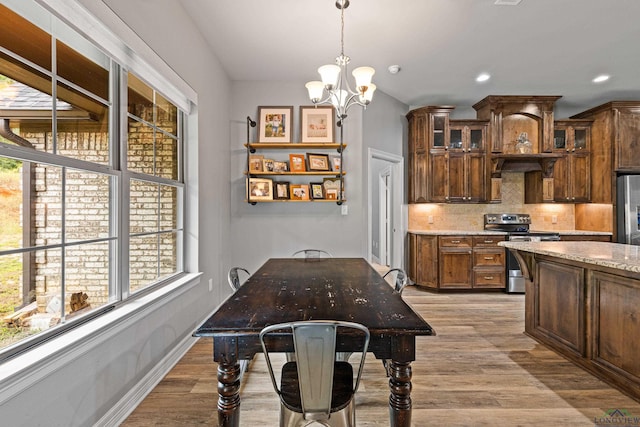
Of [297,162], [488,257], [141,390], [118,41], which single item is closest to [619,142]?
[488,257]

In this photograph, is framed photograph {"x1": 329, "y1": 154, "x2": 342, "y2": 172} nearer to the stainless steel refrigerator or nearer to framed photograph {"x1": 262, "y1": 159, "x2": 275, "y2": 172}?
framed photograph {"x1": 262, "y1": 159, "x2": 275, "y2": 172}

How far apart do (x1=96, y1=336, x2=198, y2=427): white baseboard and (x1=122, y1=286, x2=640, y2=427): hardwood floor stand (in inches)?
1.5

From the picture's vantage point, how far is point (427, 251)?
4.81 meters

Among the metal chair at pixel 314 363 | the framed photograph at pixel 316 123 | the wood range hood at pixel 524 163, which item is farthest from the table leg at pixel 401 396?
the wood range hood at pixel 524 163

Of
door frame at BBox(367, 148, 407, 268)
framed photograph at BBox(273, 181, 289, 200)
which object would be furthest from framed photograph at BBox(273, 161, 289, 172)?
door frame at BBox(367, 148, 407, 268)

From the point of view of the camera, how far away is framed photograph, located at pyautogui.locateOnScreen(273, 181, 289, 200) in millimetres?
3951

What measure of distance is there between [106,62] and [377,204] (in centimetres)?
604

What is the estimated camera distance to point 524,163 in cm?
497

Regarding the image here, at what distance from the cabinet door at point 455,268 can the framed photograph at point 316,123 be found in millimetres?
2315

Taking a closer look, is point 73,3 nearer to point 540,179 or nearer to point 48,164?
point 48,164

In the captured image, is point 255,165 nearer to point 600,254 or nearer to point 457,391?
point 457,391

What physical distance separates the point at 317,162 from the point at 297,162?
24 cm

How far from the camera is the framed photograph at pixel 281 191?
3.95 meters

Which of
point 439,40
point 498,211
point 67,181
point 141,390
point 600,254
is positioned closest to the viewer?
point 67,181
